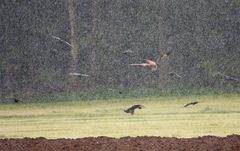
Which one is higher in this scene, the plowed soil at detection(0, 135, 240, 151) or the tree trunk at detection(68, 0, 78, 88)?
the tree trunk at detection(68, 0, 78, 88)

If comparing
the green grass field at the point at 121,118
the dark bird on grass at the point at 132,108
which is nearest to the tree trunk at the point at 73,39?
the green grass field at the point at 121,118

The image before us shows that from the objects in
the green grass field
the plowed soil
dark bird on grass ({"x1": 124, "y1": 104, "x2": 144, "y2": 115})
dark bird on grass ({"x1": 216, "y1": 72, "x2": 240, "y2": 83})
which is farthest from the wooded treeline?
the plowed soil

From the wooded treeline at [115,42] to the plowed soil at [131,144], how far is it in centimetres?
214

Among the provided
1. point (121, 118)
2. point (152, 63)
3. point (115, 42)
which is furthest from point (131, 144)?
point (115, 42)

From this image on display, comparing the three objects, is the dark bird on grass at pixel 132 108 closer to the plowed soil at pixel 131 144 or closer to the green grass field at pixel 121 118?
the green grass field at pixel 121 118

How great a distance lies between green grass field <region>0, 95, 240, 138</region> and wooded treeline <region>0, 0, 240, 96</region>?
0.88 ft

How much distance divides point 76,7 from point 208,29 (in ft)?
5.89

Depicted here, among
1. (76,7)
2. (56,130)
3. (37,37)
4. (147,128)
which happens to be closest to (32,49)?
(37,37)

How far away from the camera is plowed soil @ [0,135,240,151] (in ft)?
14.6

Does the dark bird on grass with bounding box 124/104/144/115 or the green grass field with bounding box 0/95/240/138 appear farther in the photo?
the dark bird on grass with bounding box 124/104/144/115

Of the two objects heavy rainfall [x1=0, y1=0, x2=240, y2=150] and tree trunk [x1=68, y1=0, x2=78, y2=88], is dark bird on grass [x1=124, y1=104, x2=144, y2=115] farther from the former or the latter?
tree trunk [x1=68, y1=0, x2=78, y2=88]

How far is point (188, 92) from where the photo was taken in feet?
22.5

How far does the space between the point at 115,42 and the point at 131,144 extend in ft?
8.83

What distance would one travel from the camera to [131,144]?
4.60 metres
